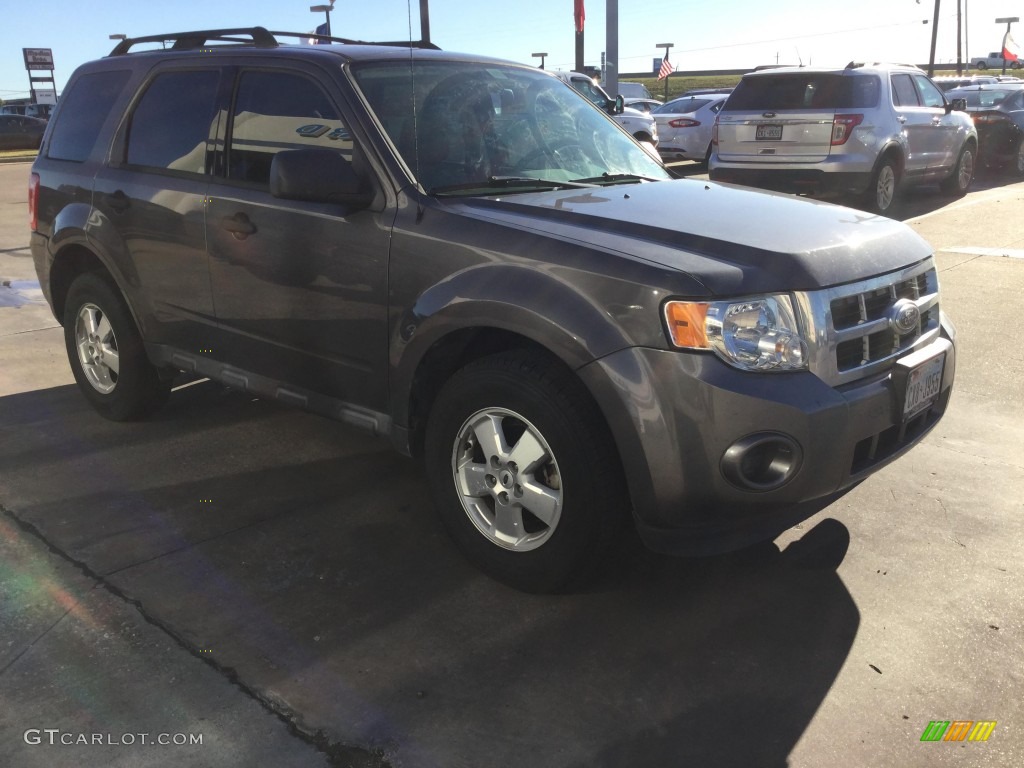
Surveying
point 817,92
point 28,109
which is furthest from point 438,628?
point 28,109

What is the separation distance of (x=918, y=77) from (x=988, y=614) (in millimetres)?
11146

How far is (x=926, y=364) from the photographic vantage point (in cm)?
323

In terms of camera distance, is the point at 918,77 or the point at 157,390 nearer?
the point at 157,390

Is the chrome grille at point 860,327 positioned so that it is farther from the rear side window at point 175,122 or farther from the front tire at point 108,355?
the front tire at point 108,355

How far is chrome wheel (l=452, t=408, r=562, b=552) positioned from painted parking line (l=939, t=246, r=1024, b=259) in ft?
24.2

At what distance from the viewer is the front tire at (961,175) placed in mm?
13734

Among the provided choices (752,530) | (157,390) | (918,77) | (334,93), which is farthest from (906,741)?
(918,77)

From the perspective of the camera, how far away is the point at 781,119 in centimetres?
1117

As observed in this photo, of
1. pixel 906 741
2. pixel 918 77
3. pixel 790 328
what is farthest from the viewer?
pixel 918 77

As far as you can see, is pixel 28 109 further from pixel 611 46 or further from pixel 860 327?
pixel 860 327

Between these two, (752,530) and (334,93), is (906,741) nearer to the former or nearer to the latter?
(752,530)

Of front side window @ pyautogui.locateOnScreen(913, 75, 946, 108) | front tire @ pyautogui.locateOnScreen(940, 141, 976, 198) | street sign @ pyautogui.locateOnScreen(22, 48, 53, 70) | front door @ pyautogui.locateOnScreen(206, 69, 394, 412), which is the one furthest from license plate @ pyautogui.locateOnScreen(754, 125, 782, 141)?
street sign @ pyautogui.locateOnScreen(22, 48, 53, 70)

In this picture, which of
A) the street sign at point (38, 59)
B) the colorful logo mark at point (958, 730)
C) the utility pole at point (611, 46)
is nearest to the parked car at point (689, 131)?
the utility pole at point (611, 46)

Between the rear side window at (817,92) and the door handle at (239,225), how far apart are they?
877 cm
